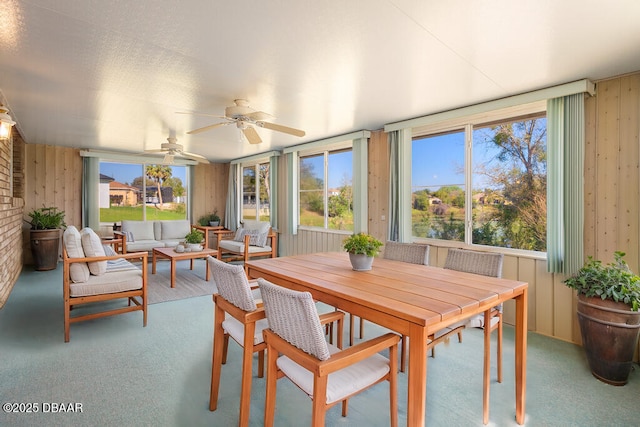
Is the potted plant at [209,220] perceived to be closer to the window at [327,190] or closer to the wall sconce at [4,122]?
the window at [327,190]

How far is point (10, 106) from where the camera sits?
382 centimetres

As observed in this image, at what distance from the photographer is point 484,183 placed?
3.80 m

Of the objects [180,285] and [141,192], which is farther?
[141,192]

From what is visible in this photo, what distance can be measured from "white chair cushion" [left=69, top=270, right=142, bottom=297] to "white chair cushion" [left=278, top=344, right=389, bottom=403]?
229 centimetres

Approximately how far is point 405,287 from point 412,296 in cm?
20

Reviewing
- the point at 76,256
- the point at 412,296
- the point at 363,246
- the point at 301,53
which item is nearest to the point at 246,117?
the point at 301,53

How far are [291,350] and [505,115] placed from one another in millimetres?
3465

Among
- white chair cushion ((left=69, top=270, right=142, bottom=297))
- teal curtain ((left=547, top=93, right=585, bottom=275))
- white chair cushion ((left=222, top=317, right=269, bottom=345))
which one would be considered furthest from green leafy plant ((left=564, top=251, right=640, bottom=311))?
white chair cushion ((left=69, top=270, right=142, bottom=297))

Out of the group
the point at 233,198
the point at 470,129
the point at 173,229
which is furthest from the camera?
the point at 233,198

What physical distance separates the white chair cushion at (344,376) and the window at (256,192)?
5786 millimetres

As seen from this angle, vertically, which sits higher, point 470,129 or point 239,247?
point 470,129

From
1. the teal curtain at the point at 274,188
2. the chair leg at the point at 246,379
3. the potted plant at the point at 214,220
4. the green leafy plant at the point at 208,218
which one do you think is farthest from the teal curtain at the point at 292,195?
the chair leg at the point at 246,379

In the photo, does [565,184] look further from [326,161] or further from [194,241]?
[194,241]

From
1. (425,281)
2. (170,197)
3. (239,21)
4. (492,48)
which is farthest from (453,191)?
(170,197)
